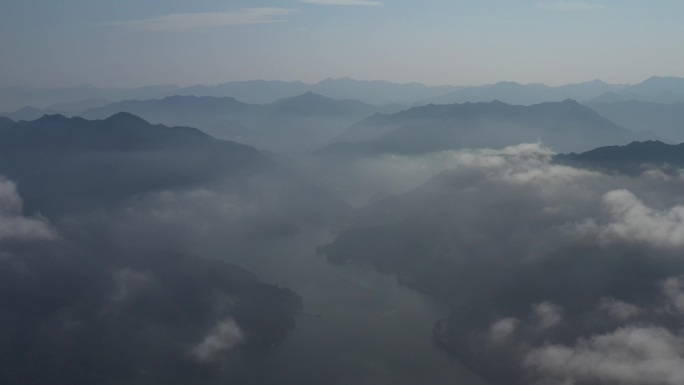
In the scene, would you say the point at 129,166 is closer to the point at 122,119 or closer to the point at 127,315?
the point at 122,119

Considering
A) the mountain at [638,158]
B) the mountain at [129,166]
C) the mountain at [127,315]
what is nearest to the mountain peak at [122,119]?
the mountain at [129,166]

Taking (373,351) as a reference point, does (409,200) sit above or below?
above

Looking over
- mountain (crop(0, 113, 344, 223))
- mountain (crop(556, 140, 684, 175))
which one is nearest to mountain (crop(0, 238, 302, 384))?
mountain (crop(0, 113, 344, 223))

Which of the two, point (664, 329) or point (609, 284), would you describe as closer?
point (664, 329)

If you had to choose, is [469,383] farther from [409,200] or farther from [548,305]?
[409,200]

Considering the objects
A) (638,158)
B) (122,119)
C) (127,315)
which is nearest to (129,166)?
(122,119)

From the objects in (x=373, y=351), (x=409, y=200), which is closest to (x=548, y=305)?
(x=373, y=351)

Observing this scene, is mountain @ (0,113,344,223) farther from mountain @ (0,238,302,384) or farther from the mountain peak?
mountain @ (0,238,302,384)

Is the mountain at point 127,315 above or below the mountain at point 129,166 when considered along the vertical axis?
below

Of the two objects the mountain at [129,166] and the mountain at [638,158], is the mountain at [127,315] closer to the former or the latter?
the mountain at [129,166]
